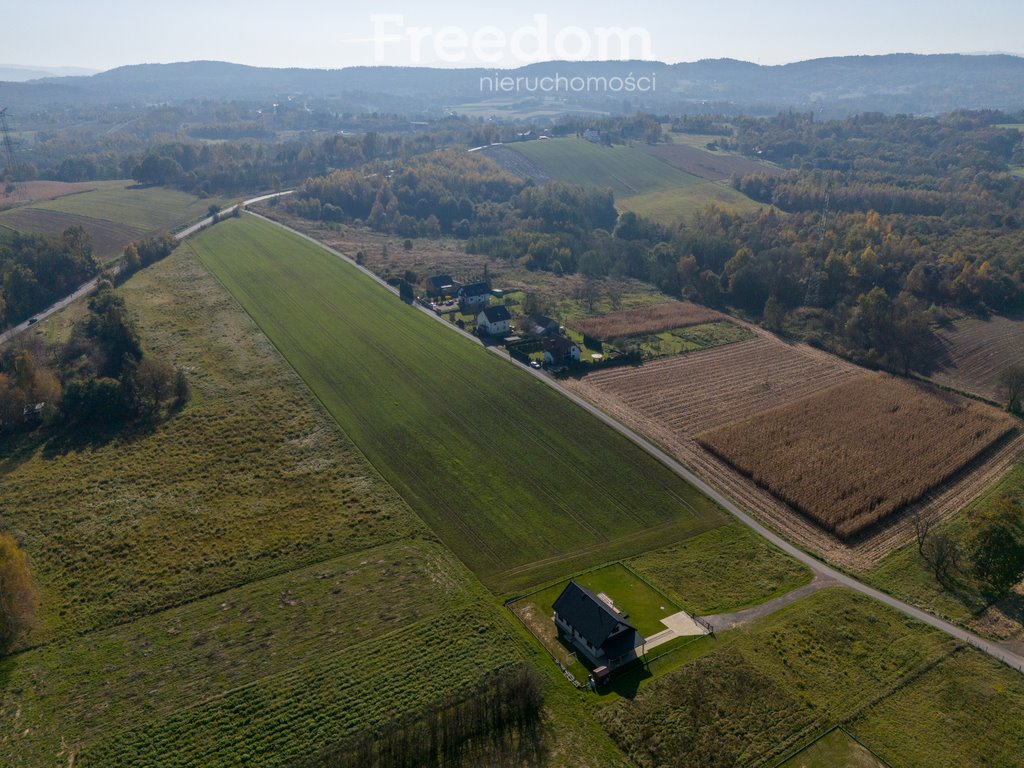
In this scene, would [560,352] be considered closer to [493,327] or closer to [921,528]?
[493,327]

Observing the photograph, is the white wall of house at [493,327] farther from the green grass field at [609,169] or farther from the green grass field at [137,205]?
the green grass field at [609,169]

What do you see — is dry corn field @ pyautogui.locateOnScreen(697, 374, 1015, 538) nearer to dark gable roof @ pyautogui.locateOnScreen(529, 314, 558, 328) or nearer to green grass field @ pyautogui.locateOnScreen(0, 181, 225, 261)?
dark gable roof @ pyautogui.locateOnScreen(529, 314, 558, 328)

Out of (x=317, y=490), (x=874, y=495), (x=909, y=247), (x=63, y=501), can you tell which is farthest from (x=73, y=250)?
(x=909, y=247)

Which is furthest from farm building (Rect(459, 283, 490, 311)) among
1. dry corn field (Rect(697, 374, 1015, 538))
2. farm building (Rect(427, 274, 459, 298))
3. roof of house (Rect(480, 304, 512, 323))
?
dry corn field (Rect(697, 374, 1015, 538))

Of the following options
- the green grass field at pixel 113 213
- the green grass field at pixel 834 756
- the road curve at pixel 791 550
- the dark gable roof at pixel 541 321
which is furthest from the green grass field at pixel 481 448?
the green grass field at pixel 113 213

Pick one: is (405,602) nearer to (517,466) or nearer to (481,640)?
(481,640)
